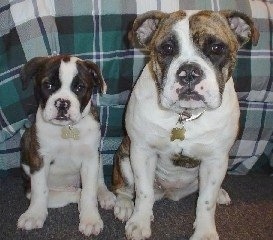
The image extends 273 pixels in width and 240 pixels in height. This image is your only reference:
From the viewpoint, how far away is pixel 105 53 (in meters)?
2.79

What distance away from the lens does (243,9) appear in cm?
291

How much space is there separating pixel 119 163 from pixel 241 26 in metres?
0.99

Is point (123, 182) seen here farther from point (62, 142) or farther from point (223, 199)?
point (223, 199)

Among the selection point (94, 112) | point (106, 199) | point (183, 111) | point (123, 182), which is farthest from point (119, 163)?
point (183, 111)

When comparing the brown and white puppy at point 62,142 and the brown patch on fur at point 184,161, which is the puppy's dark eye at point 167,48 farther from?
the brown patch on fur at point 184,161

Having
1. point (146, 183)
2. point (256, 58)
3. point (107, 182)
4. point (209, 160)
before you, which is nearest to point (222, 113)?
point (209, 160)

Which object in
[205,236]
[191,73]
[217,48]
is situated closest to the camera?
[191,73]

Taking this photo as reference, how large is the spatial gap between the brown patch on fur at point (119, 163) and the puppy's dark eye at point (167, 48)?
0.62 m

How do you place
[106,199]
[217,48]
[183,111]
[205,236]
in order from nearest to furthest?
[217,48] < [183,111] < [205,236] < [106,199]

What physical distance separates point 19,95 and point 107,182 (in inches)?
30.8

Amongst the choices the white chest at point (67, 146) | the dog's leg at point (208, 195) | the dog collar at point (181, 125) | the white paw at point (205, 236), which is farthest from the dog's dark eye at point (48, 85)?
the white paw at point (205, 236)

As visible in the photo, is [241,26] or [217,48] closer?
[217,48]

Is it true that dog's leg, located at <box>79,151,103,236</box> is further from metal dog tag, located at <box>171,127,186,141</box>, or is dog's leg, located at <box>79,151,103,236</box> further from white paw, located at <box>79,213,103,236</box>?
metal dog tag, located at <box>171,127,186,141</box>

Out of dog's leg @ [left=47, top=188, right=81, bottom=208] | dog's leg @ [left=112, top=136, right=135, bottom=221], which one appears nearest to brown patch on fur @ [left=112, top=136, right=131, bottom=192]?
dog's leg @ [left=112, top=136, right=135, bottom=221]
